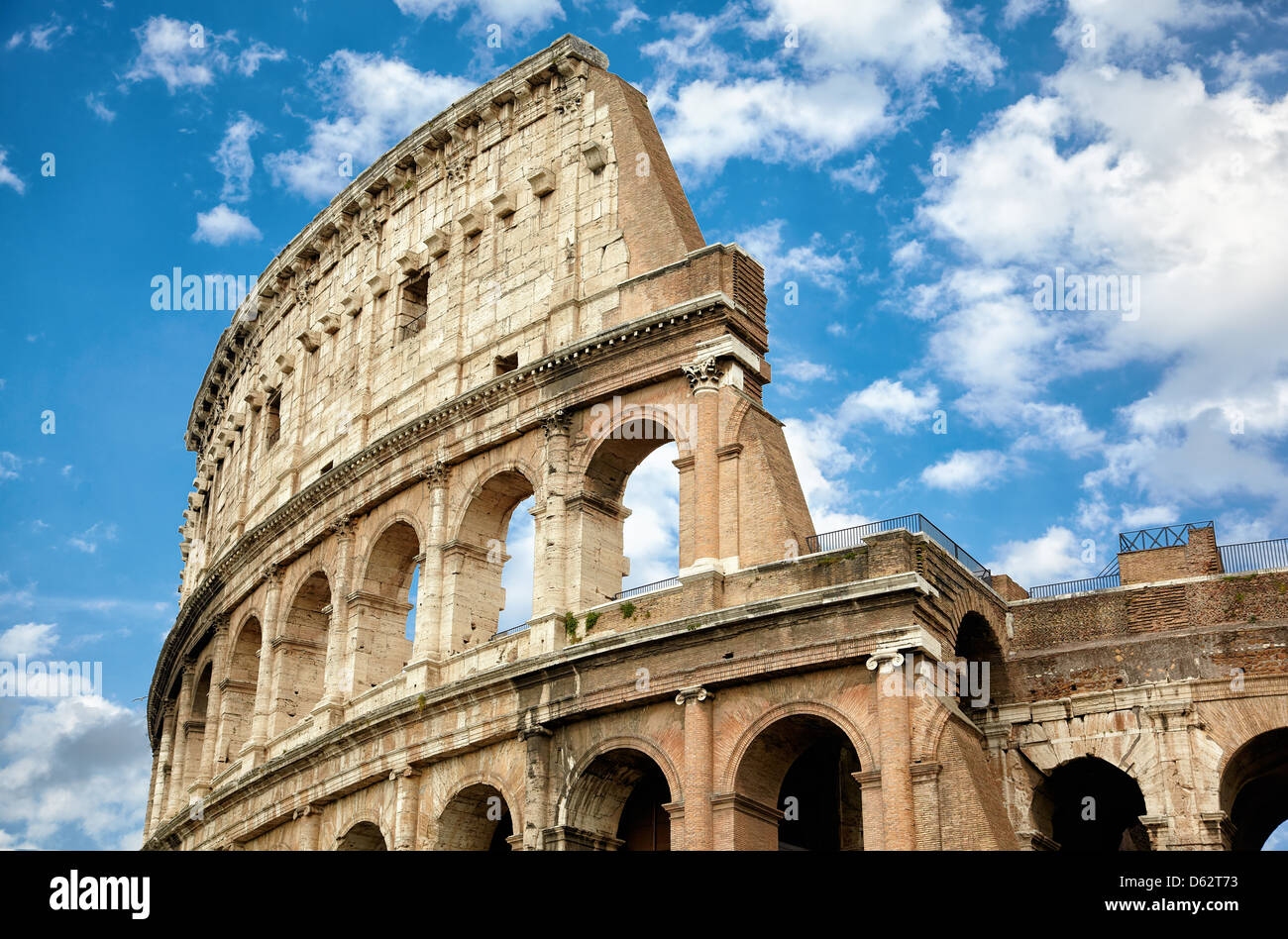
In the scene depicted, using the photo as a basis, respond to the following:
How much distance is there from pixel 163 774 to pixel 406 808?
48.1 ft

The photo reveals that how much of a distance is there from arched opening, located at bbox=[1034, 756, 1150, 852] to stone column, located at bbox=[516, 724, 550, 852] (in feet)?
25.2

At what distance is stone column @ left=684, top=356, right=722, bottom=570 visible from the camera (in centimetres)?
2436

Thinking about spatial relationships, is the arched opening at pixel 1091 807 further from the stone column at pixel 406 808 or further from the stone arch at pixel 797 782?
the stone column at pixel 406 808

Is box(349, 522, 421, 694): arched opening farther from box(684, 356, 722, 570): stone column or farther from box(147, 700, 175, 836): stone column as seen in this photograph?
box(147, 700, 175, 836): stone column

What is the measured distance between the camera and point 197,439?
44594 millimetres

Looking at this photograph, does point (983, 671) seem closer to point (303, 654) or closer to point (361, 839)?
point (361, 839)

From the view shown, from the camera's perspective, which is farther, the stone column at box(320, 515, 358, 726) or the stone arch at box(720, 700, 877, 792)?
the stone column at box(320, 515, 358, 726)

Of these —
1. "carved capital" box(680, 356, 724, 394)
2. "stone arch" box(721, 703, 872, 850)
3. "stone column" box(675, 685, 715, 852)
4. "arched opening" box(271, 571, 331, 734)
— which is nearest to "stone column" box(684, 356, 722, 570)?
"carved capital" box(680, 356, 724, 394)

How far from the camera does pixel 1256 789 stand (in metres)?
26.8

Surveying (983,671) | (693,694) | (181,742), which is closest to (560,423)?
(693,694)

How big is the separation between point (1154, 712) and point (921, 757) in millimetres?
5481

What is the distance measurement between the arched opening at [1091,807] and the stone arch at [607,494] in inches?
302
